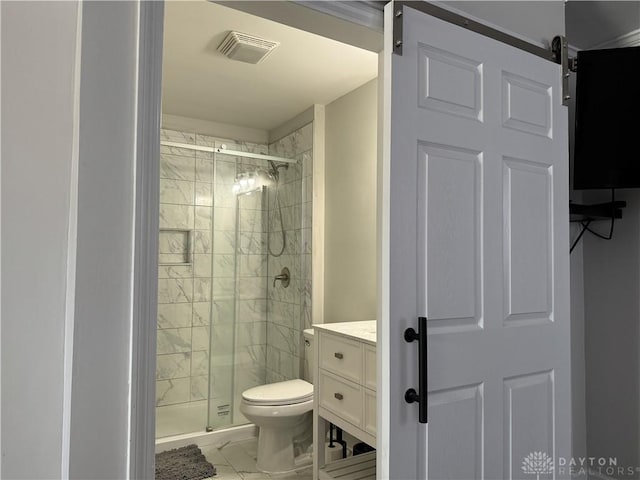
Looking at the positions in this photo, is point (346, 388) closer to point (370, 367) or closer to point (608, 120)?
point (370, 367)

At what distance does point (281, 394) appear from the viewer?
287cm

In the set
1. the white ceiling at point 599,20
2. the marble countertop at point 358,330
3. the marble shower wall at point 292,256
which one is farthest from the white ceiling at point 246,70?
the marble countertop at point 358,330

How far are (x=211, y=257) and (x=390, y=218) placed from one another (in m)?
2.19

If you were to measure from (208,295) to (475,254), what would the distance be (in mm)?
2214

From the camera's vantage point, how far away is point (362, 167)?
10.0 ft

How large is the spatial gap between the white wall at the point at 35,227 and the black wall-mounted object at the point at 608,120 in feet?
6.55

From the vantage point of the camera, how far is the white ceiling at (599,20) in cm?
214

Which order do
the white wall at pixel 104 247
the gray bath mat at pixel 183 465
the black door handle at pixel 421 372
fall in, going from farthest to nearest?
the gray bath mat at pixel 183 465 < the black door handle at pixel 421 372 < the white wall at pixel 104 247

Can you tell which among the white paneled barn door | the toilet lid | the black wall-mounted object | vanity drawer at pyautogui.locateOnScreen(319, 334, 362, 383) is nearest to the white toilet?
the toilet lid

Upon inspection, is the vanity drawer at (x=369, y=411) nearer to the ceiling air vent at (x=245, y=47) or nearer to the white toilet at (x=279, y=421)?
the white toilet at (x=279, y=421)

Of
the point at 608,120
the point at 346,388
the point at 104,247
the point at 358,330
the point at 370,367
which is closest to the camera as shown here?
the point at 104,247

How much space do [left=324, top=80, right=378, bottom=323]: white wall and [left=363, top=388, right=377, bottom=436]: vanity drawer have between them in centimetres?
75

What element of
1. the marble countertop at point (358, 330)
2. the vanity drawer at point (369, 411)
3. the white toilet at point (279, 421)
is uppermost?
the marble countertop at point (358, 330)

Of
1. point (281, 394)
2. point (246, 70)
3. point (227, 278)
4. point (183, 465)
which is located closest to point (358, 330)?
point (281, 394)
